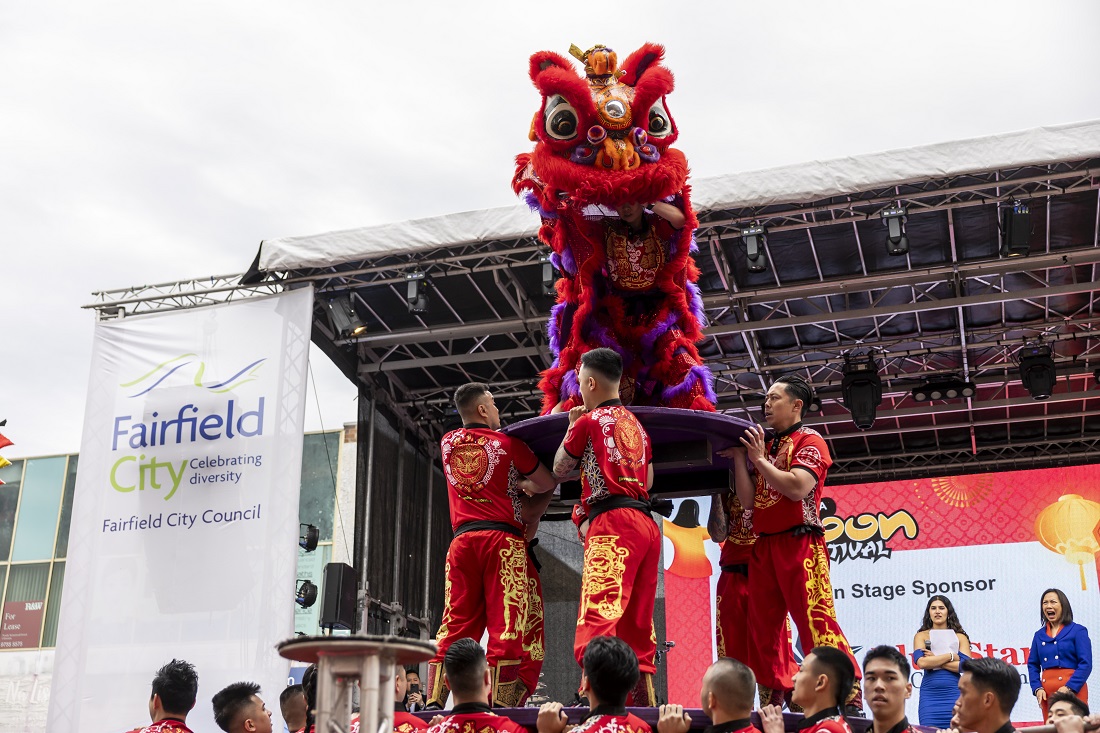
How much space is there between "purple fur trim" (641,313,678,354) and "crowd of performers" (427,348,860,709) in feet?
1.98

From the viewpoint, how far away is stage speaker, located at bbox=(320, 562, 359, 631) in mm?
10023

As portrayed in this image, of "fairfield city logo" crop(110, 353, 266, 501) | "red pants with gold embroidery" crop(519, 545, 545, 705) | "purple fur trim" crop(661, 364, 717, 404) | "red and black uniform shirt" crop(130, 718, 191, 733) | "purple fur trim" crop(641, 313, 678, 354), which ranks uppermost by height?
"fairfield city logo" crop(110, 353, 266, 501)

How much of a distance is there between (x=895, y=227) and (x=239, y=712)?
6.43m

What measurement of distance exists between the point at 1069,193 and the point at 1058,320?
7.04 ft

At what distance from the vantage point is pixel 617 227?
16.2 feet

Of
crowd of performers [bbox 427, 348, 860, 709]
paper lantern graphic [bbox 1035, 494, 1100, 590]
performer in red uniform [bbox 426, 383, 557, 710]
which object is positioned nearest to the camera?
crowd of performers [bbox 427, 348, 860, 709]

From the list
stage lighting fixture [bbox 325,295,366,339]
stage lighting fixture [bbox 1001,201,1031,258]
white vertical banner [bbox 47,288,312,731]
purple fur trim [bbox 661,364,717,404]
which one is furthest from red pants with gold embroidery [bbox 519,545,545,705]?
stage lighting fixture [bbox 325,295,366,339]

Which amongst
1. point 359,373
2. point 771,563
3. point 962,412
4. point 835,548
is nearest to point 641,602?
point 771,563

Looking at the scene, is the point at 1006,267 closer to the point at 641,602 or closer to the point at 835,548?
the point at 835,548

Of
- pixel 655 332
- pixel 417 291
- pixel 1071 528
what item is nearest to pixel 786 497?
pixel 655 332

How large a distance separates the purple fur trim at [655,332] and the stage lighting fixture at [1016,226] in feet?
15.8

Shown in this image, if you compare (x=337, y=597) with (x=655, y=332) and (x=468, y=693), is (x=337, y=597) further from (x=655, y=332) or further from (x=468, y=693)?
(x=468, y=693)

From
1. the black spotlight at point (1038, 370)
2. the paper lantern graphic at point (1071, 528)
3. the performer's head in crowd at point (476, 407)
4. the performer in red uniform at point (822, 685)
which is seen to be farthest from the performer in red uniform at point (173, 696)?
the paper lantern graphic at point (1071, 528)

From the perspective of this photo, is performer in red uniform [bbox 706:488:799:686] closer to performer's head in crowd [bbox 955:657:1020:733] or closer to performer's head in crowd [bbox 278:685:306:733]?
performer's head in crowd [bbox 955:657:1020:733]
